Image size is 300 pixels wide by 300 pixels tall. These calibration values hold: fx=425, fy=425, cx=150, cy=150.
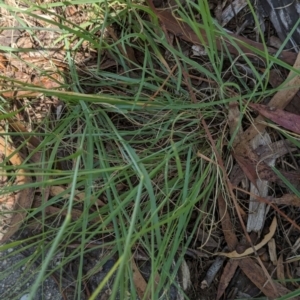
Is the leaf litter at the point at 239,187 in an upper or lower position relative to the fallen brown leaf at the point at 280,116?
lower

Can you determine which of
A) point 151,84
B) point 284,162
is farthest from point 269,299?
point 151,84

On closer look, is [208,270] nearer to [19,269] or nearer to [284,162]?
[284,162]

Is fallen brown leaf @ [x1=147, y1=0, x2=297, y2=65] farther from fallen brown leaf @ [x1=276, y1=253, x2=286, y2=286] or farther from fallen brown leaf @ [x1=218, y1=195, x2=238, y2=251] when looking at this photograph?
fallen brown leaf @ [x1=276, y1=253, x2=286, y2=286]

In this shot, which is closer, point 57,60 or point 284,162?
point 284,162

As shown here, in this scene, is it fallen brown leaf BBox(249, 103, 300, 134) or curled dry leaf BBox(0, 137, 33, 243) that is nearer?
fallen brown leaf BBox(249, 103, 300, 134)

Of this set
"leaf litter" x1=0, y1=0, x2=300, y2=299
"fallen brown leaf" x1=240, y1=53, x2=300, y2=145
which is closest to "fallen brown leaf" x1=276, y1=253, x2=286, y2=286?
"leaf litter" x1=0, y1=0, x2=300, y2=299

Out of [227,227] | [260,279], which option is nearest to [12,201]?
[227,227]

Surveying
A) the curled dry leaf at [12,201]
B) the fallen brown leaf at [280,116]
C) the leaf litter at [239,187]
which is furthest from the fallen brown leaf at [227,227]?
the curled dry leaf at [12,201]

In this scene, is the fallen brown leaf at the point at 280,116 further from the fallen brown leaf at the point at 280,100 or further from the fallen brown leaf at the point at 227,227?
the fallen brown leaf at the point at 227,227

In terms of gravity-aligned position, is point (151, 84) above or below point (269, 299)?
above

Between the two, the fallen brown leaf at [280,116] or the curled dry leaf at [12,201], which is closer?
the fallen brown leaf at [280,116]

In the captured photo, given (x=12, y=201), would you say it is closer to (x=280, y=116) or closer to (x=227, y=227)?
(x=227, y=227)
